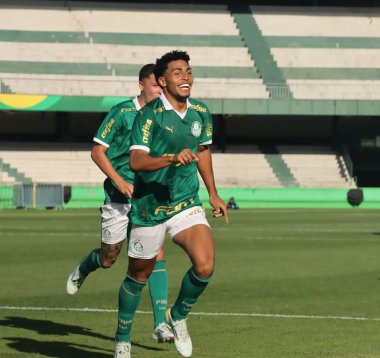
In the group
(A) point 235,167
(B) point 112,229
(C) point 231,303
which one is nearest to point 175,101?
(B) point 112,229

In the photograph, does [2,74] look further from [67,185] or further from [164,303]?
[164,303]

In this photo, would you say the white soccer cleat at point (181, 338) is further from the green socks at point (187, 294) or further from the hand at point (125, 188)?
the hand at point (125, 188)

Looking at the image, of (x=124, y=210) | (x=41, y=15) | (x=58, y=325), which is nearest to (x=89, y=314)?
(x=58, y=325)

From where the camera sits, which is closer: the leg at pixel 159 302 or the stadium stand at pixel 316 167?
the leg at pixel 159 302

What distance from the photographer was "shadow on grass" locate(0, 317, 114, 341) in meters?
9.48

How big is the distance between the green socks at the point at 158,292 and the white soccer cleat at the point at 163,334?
0.05 meters

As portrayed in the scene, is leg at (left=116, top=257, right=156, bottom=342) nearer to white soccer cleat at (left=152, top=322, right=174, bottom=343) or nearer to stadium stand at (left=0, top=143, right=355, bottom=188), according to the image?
white soccer cleat at (left=152, top=322, right=174, bottom=343)

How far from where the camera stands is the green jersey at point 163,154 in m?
7.78

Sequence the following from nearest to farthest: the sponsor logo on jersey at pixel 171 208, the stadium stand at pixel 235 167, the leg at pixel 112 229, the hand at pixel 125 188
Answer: the sponsor logo on jersey at pixel 171 208, the hand at pixel 125 188, the leg at pixel 112 229, the stadium stand at pixel 235 167

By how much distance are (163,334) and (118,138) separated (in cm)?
188

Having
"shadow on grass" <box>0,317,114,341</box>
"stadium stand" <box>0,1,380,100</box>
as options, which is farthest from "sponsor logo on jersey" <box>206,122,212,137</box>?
"stadium stand" <box>0,1,380,100</box>

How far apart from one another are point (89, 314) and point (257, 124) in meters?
49.0

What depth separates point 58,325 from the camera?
10.0 meters

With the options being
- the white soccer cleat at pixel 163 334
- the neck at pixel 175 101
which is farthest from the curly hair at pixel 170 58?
the white soccer cleat at pixel 163 334
